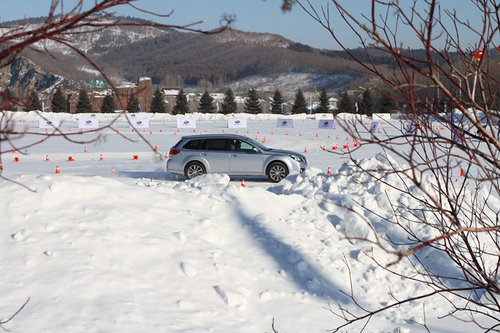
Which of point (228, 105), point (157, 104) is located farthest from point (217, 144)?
point (157, 104)

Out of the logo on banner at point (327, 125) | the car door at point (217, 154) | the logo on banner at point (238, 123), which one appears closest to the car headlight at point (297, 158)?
the car door at point (217, 154)

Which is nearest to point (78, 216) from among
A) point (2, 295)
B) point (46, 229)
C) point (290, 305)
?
point (46, 229)

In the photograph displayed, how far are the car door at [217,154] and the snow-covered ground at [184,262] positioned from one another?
4.78 metres

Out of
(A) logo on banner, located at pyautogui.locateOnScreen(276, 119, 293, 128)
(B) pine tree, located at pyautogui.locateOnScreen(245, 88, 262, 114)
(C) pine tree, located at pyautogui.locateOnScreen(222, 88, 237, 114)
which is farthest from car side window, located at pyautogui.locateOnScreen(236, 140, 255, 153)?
(B) pine tree, located at pyautogui.locateOnScreen(245, 88, 262, 114)

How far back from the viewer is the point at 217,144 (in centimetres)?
1527

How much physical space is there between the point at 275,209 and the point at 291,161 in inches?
215

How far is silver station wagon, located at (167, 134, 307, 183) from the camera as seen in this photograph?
49.4 ft

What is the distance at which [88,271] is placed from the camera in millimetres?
6332

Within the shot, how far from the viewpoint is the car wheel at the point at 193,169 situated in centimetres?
1508

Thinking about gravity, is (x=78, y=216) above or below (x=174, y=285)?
above

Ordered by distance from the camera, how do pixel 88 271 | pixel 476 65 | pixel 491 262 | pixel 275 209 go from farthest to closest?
pixel 275 209, pixel 491 262, pixel 88 271, pixel 476 65

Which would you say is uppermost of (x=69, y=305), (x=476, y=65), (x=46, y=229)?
(x=476, y=65)

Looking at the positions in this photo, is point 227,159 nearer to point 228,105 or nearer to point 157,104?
point 228,105

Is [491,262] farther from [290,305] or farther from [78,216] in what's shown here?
[78,216]
